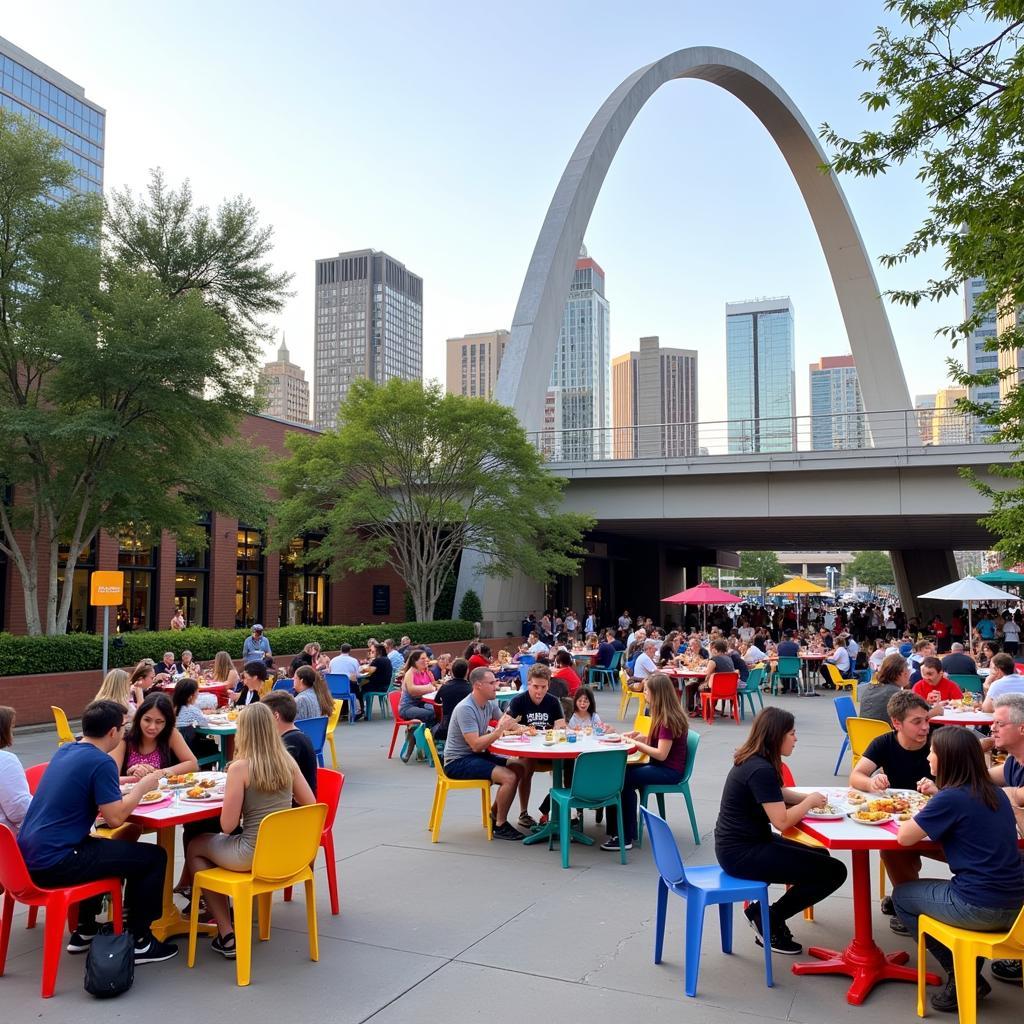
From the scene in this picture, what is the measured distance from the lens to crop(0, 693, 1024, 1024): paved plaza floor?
14.9ft

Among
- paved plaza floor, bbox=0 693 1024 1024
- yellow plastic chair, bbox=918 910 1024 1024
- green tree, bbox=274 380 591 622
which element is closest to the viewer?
yellow plastic chair, bbox=918 910 1024 1024

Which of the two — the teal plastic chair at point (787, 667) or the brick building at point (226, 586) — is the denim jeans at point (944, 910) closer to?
the teal plastic chair at point (787, 667)

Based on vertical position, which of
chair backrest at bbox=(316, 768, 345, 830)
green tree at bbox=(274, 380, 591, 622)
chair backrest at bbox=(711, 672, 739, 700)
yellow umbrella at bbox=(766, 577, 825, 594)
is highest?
green tree at bbox=(274, 380, 591, 622)

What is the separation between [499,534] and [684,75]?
28980mm

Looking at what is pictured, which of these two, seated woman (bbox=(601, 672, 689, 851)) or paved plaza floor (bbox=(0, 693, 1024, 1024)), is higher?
seated woman (bbox=(601, 672, 689, 851))

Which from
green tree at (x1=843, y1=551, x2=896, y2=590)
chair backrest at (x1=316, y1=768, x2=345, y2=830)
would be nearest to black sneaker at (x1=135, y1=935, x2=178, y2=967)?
chair backrest at (x1=316, y1=768, x2=345, y2=830)

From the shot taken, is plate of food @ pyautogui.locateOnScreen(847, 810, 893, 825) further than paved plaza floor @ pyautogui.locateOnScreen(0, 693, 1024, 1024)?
Yes

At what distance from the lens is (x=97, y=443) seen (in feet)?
57.7

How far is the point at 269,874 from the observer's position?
5012mm

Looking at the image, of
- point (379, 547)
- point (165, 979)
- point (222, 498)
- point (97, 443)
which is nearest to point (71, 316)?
point (97, 443)

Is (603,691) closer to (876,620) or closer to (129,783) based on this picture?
(129,783)

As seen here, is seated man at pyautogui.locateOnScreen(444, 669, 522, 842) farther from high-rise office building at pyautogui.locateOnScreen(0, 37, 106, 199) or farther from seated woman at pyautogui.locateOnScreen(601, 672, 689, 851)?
high-rise office building at pyautogui.locateOnScreen(0, 37, 106, 199)

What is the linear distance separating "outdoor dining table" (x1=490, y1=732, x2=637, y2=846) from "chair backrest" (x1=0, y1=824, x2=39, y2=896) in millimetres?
3845

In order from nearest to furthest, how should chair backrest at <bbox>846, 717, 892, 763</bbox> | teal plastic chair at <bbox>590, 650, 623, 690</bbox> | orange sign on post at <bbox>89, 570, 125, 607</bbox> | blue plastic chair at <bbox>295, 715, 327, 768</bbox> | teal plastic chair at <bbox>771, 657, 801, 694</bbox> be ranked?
chair backrest at <bbox>846, 717, 892, 763</bbox>
blue plastic chair at <bbox>295, 715, 327, 768</bbox>
orange sign on post at <bbox>89, 570, 125, 607</bbox>
teal plastic chair at <bbox>771, 657, 801, 694</bbox>
teal plastic chair at <bbox>590, 650, 623, 690</bbox>
